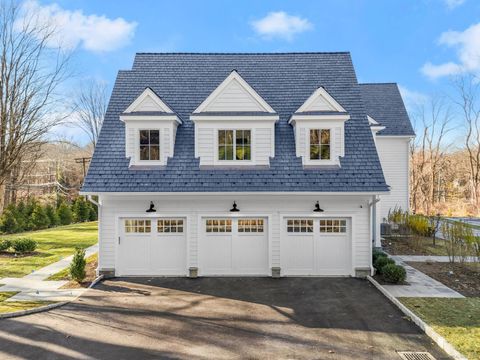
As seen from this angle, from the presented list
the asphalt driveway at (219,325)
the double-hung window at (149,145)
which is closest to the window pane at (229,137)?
the double-hung window at (149,145)

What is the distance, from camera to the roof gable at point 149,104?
1145 centimetres

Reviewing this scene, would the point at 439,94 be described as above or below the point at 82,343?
above

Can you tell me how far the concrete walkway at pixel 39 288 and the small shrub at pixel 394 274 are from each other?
9.83 meters

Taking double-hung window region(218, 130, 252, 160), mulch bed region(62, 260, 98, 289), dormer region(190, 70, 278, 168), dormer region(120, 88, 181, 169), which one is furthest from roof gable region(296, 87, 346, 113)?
mulch bed region(62, 260, 98, 289)

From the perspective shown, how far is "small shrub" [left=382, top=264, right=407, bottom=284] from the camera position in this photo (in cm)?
987

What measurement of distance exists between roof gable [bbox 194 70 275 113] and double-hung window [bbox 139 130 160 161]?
2088mm

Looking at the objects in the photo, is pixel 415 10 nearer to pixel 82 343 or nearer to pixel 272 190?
pixel 272 190

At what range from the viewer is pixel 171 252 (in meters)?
11.0

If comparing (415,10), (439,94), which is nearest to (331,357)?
(415,10)

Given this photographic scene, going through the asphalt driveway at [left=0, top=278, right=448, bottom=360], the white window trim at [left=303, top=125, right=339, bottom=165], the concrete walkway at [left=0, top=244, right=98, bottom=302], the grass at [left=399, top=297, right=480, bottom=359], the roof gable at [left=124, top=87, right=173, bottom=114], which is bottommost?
the asphalt driveway at [left=0, top=278, right=448, bottom=360]

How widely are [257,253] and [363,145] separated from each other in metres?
5.76

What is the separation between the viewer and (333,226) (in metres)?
11.0

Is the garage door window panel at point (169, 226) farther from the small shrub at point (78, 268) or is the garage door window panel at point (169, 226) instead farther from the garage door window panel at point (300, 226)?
the garage door window panel at point (300, 226)

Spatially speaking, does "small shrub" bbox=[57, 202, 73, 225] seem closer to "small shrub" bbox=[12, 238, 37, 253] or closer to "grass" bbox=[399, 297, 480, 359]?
"small shrub" bbox=[12, 238, 37, 253]
